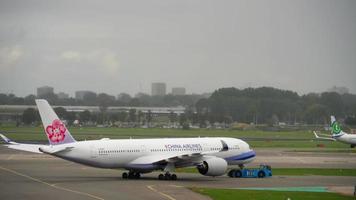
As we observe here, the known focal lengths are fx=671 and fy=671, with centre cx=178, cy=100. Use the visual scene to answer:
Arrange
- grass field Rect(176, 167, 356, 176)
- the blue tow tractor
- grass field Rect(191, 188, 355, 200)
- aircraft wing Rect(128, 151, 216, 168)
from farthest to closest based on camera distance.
→ grass field Rect(176, 167, 356, 176), the blue tow tractor, aircraft wing Rect(128, 151, 216, 168), grass field Rect(191, 188, 355, 200)

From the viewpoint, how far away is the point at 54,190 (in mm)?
46281

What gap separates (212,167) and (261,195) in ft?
38.6

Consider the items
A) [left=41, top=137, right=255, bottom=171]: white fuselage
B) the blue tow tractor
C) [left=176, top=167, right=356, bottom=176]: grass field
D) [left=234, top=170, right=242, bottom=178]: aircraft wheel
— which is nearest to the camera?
[left=41, top=137, right=255, bottom=171]: white fuselage

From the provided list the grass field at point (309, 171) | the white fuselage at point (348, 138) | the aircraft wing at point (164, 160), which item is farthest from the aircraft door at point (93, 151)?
the white fuselage at point (348, 138)

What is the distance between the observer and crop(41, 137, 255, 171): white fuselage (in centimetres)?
5472

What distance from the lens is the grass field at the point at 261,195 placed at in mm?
43312

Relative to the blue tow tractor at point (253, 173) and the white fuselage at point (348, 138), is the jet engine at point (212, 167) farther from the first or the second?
the white fuselage at point (348, 138)

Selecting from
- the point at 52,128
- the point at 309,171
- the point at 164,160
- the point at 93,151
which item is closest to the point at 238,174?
the point at 164,160

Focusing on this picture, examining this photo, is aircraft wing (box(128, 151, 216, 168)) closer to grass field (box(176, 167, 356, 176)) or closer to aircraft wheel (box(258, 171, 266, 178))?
aircraft wheel (box(258, 171, 266, 178))

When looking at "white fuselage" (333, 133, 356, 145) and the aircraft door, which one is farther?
"white fuselage" (333, 133, 356, 145)

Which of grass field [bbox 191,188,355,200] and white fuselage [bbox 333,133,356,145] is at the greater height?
white fuselage [bbox 333,133,356,145]

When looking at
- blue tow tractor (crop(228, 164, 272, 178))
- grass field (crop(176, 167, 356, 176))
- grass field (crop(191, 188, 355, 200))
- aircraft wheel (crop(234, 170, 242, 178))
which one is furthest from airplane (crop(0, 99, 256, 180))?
grass field (crop(191, 188, 355, 200))

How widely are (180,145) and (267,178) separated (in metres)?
8.16

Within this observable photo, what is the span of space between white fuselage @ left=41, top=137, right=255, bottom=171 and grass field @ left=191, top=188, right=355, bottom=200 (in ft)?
32.0
